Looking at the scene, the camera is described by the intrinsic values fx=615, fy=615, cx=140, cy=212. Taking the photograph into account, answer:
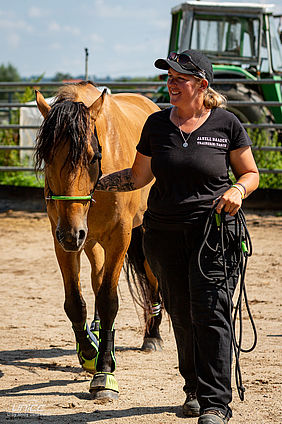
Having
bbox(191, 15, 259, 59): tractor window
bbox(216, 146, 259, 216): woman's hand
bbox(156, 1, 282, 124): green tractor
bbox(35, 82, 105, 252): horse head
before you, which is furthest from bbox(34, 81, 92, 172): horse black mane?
bbox(191, 15, 259, 59): tractor window

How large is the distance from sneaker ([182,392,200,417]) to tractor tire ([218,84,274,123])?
785 cm

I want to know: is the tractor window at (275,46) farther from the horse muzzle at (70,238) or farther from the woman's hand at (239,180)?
the horse muzzle at (70,238)

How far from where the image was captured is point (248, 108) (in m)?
10.7

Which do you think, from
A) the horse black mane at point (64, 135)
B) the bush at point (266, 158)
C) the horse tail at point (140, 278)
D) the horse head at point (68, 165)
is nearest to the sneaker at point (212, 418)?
the horse head at point (68, 165)

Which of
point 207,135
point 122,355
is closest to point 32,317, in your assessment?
point 122,355

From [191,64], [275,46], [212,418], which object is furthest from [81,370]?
Result: [275,46]

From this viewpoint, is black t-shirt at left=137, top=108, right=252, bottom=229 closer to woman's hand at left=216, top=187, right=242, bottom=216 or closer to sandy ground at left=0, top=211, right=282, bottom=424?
woman's hand at left=216, top=187, right=242, bottom=216

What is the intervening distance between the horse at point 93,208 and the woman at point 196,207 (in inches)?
14.4

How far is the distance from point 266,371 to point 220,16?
8.51 meters

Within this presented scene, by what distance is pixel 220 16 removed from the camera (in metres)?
11.0

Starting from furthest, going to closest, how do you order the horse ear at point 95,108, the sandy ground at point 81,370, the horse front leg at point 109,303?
1. the horse front leg at point 109,303
2. the horse ear at point 95,108
3. the sandy ground at point 81,370

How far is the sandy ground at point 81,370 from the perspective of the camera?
3.25 meters

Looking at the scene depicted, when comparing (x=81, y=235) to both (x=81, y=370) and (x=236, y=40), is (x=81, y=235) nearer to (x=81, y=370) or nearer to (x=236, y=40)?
(x=81, y=370)

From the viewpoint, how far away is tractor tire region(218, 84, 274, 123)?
1049 cm
